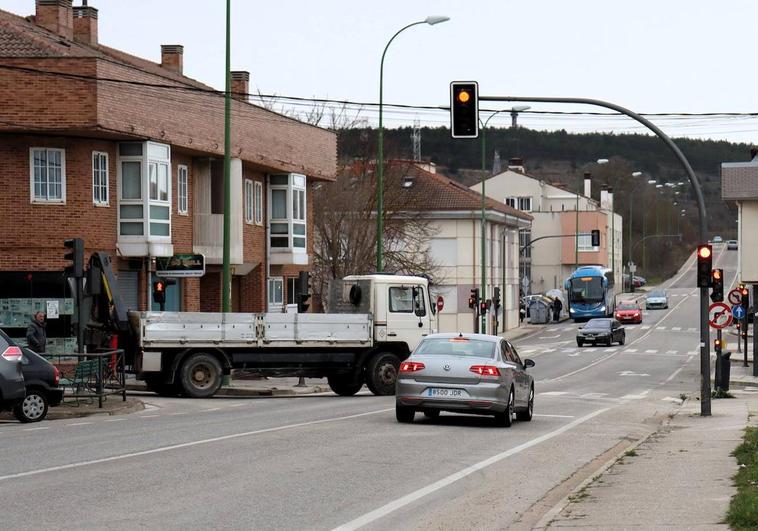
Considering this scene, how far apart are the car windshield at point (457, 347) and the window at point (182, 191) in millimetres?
20847

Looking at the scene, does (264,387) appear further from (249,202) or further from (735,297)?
(735,297)

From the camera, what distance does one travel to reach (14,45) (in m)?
36.4

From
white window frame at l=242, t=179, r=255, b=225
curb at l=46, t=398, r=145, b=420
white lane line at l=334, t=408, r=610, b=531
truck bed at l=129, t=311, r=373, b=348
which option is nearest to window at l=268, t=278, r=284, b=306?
white window frame at l=242, t=179, r=255, b=225

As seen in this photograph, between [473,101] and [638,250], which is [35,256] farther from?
[638,250]

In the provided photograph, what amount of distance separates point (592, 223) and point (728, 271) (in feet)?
88.5

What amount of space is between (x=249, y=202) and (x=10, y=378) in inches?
1013

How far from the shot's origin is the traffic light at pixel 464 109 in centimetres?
2383

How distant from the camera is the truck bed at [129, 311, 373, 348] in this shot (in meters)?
28.3

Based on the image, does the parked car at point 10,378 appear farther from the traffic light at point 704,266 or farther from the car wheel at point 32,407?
the traffic light at point 704,266

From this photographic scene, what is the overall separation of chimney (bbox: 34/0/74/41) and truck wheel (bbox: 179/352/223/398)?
55.9 ft

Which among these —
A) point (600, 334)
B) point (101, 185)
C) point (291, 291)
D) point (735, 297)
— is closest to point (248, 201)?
point (291, 291)

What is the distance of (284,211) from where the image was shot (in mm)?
49000

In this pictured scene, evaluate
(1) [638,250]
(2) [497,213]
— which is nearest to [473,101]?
(2) [497,213]

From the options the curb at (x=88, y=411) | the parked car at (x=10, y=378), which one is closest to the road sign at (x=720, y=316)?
the curb at (x=88, y=411)
